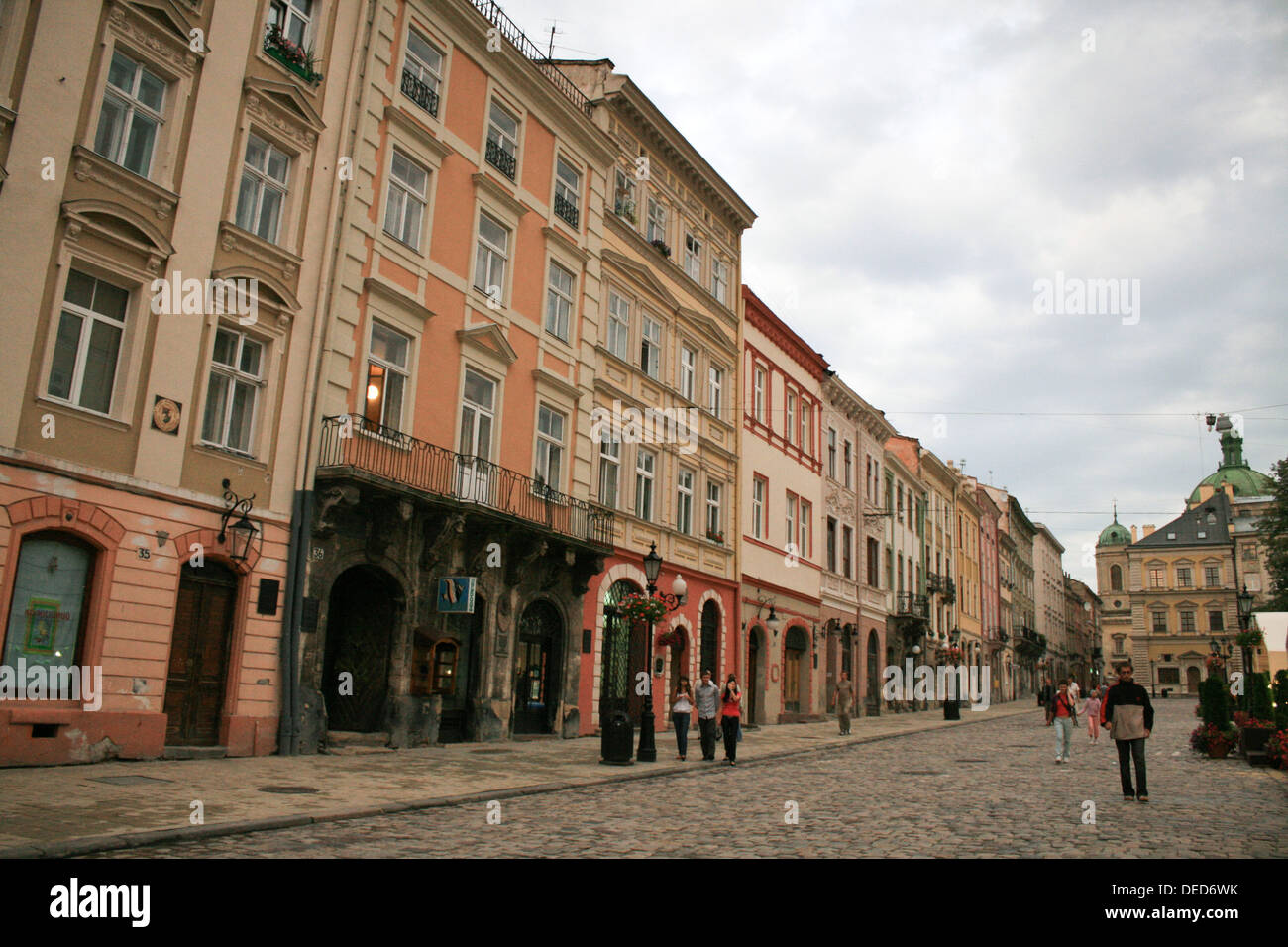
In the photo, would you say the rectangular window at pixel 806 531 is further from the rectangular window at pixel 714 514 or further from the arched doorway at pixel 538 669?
the arched doorway at pixel 538 669

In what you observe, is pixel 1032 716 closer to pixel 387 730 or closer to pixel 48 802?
pixel 387 730

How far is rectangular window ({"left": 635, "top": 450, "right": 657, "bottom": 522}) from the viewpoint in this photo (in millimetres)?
25750

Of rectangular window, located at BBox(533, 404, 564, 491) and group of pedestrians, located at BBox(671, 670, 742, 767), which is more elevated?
rectangular window, located at BBox(533, 404, 564, 491)

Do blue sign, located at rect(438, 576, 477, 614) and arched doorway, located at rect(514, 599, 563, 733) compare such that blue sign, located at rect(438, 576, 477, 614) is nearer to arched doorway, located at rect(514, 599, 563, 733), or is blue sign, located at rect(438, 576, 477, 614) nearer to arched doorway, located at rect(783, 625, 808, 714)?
arched doorway, located at rect(514, 599, 563, 733)

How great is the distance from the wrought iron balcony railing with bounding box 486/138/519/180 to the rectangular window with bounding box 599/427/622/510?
6.64m

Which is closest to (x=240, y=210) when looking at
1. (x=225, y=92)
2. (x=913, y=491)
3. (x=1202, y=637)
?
(x=225, y=92)

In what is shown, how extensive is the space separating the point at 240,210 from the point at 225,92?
6.01 ft

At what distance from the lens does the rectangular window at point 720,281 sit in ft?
103

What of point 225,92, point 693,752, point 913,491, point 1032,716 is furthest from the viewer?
point 913,491

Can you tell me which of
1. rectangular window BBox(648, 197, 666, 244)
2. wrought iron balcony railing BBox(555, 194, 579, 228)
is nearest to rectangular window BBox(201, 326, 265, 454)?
wrought iron balcony railing BBox(555, 194, 579, 228)

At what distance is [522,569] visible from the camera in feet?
67.1

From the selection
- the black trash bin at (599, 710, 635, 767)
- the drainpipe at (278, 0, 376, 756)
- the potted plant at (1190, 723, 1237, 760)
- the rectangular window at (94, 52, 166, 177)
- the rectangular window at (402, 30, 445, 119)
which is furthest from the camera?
the potted plant at (1190, 723, 1237, 760)

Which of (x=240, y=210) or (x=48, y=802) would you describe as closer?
(x=48, y=802)

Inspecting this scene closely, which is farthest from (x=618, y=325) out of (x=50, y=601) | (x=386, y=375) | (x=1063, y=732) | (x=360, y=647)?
(x=50, y=601)
